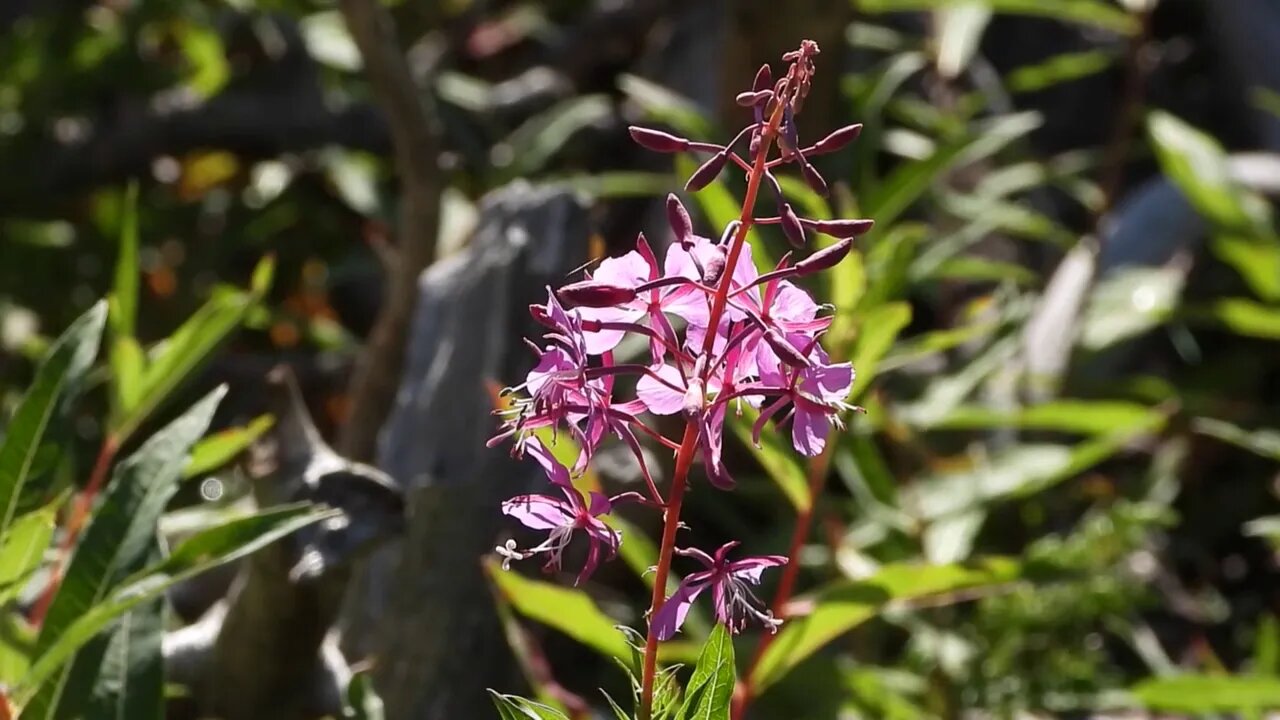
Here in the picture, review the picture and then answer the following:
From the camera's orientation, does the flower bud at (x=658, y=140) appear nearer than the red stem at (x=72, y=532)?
Yes

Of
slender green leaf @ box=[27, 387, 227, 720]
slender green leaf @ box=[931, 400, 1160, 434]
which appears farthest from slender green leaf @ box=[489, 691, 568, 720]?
slender green leaf @ box=[931, 400, 1160, 434]

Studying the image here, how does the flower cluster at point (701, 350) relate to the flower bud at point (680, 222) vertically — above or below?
below

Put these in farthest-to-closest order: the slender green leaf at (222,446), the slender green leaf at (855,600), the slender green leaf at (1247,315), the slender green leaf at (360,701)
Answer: the slender green leaf at (1247,315), the slender green leaf at (222,446), the slender green leaf at (855,600), the slender green leaf at (360,701)

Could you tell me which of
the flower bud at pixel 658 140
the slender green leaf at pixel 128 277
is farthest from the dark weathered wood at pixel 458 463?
the flower bud at pixel 658 140

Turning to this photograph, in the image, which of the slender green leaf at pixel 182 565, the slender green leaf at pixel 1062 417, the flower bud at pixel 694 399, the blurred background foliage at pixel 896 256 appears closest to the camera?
the flower bud at pixel 694 399

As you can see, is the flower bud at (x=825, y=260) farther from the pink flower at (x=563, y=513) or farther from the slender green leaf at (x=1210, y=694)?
the slender green leaf at (x=1210, y=694)

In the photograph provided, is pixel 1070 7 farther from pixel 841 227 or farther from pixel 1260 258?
pixel 841 227

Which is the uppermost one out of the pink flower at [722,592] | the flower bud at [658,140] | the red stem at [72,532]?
the flower bud at [658,140]
